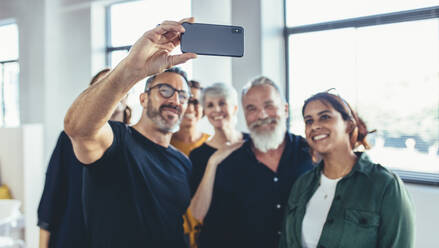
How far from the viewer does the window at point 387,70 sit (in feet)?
8.43

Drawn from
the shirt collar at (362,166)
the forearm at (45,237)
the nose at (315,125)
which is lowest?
the forearm at (45,237)

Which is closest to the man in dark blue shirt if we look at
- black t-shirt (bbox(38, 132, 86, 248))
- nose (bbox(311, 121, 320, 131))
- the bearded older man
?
black t-shirt (bbox(38, 132, 86, 248))

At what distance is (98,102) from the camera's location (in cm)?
92

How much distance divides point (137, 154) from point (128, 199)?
0.17 m

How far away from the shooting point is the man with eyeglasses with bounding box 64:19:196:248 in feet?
2.99

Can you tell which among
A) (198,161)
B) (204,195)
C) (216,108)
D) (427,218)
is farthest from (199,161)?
(427,218)

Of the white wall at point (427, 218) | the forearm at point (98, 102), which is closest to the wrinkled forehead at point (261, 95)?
the forearm at point (98, 102)

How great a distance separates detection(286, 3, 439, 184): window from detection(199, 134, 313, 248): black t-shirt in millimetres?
1032

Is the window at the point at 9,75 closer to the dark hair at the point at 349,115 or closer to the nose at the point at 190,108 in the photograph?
the nose at the point at 190,108

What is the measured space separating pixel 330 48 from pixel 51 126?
3.44 metres

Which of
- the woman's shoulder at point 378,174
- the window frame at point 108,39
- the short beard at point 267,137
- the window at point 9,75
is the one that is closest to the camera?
the woman's shoulder at point 378,174

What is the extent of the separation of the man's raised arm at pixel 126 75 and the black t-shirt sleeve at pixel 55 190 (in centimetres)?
68

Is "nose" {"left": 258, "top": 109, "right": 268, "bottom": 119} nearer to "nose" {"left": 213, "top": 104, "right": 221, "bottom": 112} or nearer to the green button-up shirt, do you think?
"nose" {"left": 213, "top": 104, "right": 221, "bottom": 112}

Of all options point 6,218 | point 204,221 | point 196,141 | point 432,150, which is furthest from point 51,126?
point 432,150
